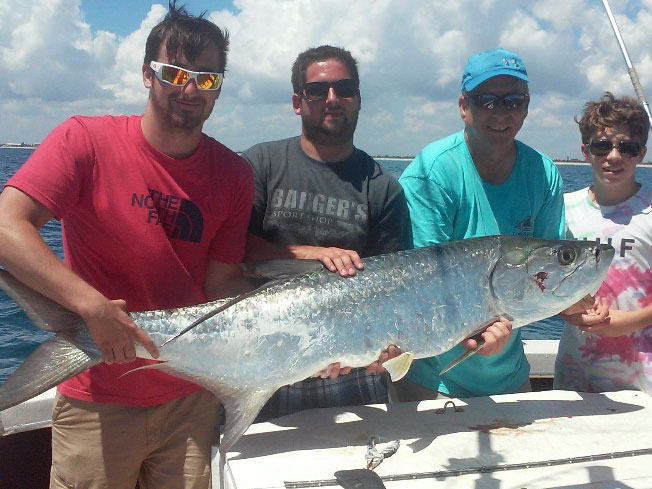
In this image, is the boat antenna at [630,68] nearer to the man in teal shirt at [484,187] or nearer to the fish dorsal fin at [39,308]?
the man in teal shirt at [484,187]

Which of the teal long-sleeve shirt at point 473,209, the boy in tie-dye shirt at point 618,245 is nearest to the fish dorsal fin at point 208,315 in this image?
the teal long-sleeve shirt at point 473,209

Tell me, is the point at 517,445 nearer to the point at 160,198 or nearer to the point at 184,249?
the point at 184,249

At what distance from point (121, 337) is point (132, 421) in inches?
21.1

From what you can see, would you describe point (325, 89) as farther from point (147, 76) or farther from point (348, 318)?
point (348, 318)

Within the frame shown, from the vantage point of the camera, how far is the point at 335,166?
3.19 meters

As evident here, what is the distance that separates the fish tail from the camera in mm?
2205

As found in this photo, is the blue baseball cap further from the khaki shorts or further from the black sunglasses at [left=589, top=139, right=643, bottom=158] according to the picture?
the khaki shorts

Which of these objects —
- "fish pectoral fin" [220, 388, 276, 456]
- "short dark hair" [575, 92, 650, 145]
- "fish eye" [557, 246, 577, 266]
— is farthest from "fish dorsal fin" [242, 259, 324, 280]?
"short dark hair" [575, 92, 650, 145]

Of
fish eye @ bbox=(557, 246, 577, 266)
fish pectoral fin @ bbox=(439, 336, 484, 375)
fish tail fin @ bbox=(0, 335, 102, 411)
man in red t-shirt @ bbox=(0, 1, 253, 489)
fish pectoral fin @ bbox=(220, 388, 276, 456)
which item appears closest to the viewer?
fish tail fin @ bbox=(0, 335, 102, 411)

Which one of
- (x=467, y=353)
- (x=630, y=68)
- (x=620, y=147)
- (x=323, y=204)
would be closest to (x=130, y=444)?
(x=323, y=204)

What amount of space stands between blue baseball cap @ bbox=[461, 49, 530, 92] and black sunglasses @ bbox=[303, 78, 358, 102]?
63 centimetres

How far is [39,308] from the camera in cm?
231

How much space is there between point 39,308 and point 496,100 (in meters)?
2.33

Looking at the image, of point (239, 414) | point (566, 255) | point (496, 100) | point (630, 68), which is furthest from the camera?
point (630, 68)
